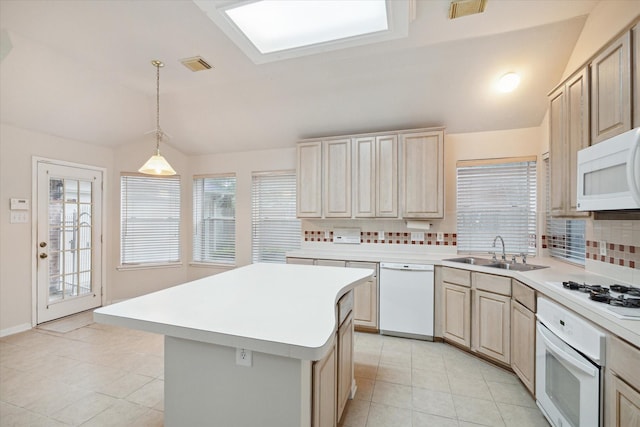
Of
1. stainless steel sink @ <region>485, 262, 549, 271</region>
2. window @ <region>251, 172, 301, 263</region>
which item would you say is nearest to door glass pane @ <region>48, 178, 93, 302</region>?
window @ <region>251, 172, 301, 263</region>

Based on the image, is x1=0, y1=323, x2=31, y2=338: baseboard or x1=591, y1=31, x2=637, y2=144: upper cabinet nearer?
x1=591, y1=31, x2=637, y2=144: upper cabinet

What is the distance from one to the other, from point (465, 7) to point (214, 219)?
433cm

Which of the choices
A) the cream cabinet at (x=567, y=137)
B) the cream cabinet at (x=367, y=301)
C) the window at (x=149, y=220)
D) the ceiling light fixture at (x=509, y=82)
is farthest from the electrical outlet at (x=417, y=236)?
the window at (x=149, y=220)

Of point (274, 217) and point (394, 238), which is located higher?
point (274, 217)

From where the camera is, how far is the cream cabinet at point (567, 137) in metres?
1.94

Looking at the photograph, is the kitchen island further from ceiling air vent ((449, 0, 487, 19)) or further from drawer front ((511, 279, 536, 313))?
ceiling air vent ((449, 0, 487, 19))

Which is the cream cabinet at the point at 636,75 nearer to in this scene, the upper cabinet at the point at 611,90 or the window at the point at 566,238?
the upper cabinet at the point at 611,90

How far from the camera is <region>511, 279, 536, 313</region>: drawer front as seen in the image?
2.10 m

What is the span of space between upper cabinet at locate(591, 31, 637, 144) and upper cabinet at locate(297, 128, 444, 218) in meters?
1.54

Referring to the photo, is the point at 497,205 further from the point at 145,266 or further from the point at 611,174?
the point at 145,266

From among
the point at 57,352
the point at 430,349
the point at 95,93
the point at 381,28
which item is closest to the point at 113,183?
the point at 95,93

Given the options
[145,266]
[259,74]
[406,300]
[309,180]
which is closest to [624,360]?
[406,300]

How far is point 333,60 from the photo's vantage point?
2861 millimetres

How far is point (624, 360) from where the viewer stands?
1.24 m
